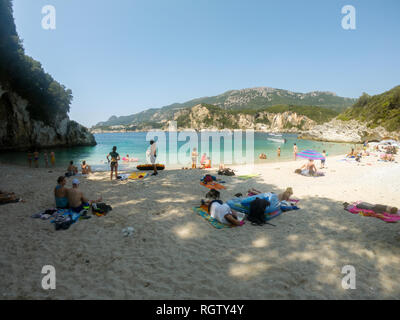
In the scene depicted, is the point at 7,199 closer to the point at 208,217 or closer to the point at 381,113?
the point at 208,217

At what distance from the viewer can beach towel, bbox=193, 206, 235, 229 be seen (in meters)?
5.76

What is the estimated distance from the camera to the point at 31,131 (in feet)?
120

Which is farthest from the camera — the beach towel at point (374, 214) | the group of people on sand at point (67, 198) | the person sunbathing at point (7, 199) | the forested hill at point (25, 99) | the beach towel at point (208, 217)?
the forested hill at point (25, 99)

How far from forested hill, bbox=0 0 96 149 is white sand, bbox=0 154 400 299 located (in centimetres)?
3310

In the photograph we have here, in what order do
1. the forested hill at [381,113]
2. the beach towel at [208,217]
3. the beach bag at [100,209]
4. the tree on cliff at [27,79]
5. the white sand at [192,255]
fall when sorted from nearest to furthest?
the white sand at [192,255] < the beach towel at [208,217] < the beach bag at [100,209] < the tree on cliff at [27,79] < the forested hill at [381,113]

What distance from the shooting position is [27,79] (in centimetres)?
3319

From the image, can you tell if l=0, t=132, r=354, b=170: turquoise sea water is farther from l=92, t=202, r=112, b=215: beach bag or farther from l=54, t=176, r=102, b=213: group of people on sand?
l=92, t=202, r=112, b=215: beach bag

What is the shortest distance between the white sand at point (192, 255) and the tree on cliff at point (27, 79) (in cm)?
3230

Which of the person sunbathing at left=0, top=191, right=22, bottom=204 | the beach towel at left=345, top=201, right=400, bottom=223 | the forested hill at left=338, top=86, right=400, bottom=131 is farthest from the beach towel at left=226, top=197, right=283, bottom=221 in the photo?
the forested hill at left=338, top=86, right=400, bottom=131

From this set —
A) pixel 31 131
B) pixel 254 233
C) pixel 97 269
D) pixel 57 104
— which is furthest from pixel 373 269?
pixel 57 104

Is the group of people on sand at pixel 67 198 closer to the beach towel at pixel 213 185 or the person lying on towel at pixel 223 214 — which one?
the person lying on towel at pixel 223 214

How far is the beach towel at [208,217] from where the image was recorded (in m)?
5.76

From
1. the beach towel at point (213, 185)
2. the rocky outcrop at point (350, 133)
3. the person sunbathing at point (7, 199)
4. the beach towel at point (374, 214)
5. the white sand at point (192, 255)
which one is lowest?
the white sand at point (192, 255)

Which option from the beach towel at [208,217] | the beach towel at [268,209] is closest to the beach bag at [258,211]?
the beach towel at [268,209]
